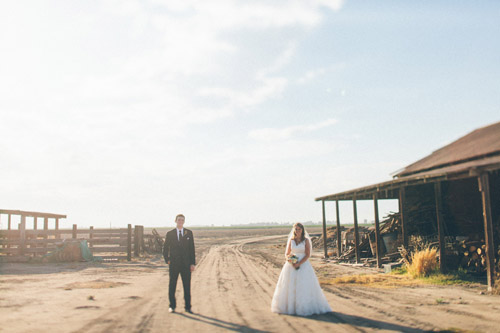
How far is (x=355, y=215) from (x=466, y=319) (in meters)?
11.8

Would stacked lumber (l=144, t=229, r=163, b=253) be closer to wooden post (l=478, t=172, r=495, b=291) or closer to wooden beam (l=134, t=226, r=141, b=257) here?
wooden beam (l=134, t=226, r=141, b=257)

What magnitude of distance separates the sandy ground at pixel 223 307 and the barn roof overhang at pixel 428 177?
305 cm

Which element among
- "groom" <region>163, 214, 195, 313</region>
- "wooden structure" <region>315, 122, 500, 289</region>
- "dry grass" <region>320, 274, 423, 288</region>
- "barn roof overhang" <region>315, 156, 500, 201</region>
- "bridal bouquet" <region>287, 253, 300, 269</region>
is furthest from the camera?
"wooden structure" <region>315, 122, 500, 289</region>

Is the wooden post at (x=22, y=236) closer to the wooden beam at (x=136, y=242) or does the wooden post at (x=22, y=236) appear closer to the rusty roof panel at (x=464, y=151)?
the wooden beam at (x=136, y=242)

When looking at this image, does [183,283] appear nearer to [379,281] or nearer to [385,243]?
[379,281]

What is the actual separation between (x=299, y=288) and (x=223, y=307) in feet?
5.87

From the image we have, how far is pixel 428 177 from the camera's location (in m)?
12.7

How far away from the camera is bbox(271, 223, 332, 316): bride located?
7.88 metres

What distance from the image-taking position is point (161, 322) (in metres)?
7.29

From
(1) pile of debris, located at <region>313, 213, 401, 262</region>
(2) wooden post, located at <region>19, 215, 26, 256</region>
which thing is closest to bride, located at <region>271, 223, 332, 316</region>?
(1) pile of debris, located at <region>313, 213, 401, 262</region>

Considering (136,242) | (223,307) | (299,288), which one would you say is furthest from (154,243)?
(299,288)

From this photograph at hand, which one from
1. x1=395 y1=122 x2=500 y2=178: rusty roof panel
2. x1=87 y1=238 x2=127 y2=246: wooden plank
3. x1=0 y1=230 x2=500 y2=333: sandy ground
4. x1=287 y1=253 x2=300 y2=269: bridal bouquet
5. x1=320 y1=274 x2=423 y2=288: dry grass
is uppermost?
x1=395 y1=122 x2=500 y2=178: rusty roof panel

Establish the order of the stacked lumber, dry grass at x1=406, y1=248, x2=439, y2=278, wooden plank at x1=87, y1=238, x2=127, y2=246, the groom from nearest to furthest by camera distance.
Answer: the groom
dry grass at x1=406, y1=248, x2=439, y2=278
wooden plank at x1=87, y1=238, x2=127, y2=246
the stacked lumber

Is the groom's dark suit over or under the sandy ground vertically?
over
